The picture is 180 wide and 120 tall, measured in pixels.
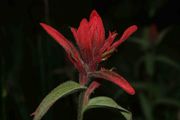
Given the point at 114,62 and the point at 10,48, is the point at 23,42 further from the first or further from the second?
the point at 114,62

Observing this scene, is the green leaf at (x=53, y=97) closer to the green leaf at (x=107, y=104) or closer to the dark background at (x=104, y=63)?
the green leaf at (x=107, y=104)

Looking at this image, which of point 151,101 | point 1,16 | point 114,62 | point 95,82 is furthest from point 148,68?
point 95,82

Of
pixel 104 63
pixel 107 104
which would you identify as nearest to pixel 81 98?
pixel 107 104

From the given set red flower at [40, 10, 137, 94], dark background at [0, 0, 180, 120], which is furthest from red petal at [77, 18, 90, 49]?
dark background at [0, 0, 180, 120]

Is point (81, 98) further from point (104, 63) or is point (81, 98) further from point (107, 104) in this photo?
point (104, 63)

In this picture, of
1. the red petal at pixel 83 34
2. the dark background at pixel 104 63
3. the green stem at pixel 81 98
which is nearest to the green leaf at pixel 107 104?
the green stem at pixel 81 98

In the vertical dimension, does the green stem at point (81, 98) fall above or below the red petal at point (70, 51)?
below

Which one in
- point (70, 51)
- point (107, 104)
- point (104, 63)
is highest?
point (104, 63)
